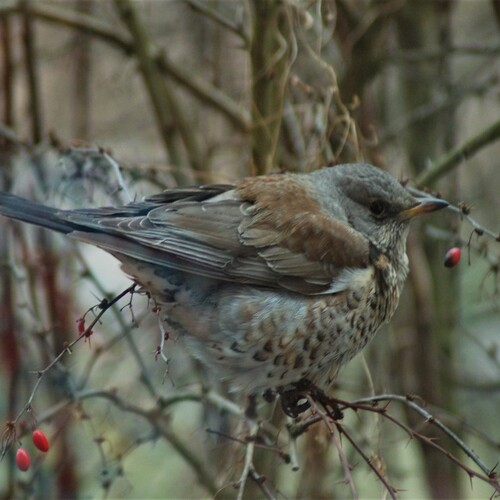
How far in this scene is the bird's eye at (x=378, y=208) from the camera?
3.11 m

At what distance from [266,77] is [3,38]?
66.2 inches

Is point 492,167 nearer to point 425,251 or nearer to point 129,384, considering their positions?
point 425,251

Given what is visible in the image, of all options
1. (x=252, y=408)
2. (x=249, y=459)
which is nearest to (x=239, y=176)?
(x=252, y=408)

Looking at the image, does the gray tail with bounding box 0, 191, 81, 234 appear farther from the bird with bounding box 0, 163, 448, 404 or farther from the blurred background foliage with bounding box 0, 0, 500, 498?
the blurred background foliage with bounding box 0, 0, 500, 498

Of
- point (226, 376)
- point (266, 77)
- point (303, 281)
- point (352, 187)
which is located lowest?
point (226, 376)

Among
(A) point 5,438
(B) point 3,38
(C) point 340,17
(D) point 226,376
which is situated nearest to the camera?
(A) point 5,438

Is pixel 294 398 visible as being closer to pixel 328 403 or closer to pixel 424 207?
pixel 328 403

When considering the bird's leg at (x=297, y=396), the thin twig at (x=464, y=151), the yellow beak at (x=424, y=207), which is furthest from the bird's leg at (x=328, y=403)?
the thin twig at (x=464, y=151)


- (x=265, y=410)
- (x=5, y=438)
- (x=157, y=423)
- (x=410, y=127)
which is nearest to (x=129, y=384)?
(x=265, y=410)

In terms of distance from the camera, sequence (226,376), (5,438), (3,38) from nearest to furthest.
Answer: (5,438)
(226,376)
(3,38)

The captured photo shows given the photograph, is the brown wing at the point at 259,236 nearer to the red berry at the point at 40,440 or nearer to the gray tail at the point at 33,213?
the gray tail at the point at 33,213

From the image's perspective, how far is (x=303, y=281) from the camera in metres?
2.91

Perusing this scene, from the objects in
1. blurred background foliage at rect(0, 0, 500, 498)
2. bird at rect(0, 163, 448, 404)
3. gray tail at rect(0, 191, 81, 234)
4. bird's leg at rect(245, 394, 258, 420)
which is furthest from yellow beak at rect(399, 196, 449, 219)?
gray tail at rect(0, 191, 81, 234)

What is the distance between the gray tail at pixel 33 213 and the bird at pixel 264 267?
12mm
